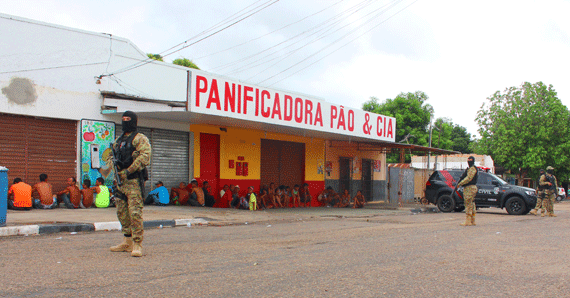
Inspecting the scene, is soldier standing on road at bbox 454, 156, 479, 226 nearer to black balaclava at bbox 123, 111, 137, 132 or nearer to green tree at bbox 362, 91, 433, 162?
black balaclava at bbox 123, 111, 137, 132

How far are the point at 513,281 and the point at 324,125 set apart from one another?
12.8 metres

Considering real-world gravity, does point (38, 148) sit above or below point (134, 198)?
above

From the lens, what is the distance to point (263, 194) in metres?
17.6

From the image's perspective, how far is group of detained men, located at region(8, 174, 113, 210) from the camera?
1180 centimetres

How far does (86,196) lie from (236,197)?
512cm

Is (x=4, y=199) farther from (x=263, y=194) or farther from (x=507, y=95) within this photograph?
(x=507, y=95)

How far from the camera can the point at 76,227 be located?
30.0ft

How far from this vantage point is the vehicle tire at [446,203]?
724 inches

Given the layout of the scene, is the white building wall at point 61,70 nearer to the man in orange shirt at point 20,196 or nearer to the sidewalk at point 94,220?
the man in orange shirt at point 20,196

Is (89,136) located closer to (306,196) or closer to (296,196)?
(296,196)

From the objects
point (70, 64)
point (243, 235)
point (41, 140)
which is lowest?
point (243, 235)

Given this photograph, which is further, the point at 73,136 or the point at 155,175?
the point at 155,175

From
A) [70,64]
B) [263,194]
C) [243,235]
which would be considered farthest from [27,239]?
[263,194]

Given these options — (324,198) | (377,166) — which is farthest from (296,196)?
(377,166)
